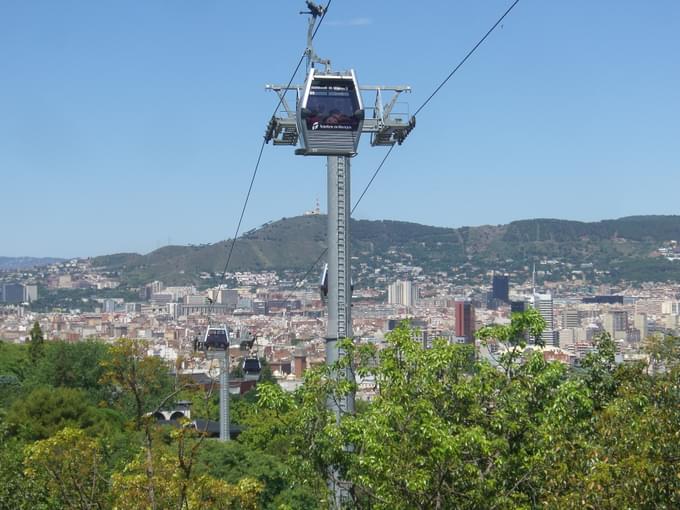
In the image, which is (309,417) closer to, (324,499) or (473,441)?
(324,499)

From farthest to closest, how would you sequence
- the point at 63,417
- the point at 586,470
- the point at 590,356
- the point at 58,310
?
the point at 58,310
the point at 63,417
the point at 590,356
the point at 586,470

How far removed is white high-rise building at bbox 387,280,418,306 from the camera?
188750 millimetres

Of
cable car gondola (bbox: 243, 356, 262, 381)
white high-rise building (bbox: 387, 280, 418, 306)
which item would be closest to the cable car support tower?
cable car gondola (bbox: 243, 356, 262, 381)

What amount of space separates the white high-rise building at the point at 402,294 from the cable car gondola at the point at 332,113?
177 m

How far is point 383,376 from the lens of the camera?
332 inches

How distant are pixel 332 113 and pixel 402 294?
180m

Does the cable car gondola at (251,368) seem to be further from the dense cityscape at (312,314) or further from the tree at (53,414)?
the dense cityscape at (312,314)

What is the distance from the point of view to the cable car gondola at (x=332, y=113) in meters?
10.3

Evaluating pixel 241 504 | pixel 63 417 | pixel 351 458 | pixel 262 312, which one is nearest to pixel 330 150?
pixel 351 458

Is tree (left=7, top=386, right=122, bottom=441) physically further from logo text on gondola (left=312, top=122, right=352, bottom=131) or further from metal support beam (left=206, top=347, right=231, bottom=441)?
logo text on gondola (left=312, top=122, right=352, bottom=131)

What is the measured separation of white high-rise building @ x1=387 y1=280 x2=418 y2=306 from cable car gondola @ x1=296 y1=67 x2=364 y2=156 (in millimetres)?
177383

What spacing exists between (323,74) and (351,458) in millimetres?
3915

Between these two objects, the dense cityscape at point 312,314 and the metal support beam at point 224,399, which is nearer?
the metal support beam at point 224,399

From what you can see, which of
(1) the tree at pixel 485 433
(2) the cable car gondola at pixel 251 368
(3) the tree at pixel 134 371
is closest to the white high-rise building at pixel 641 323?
(2) the cable car gondola at pixel 251 368
